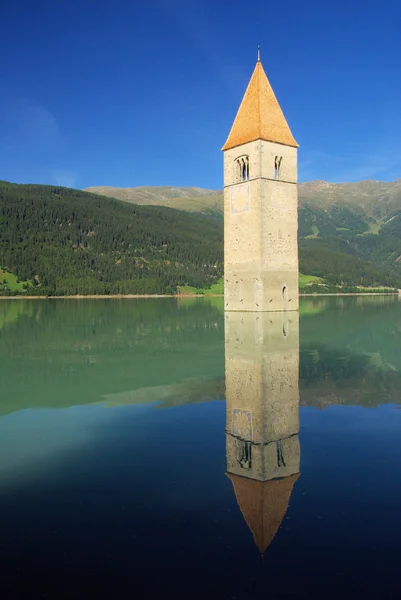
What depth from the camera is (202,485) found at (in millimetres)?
7648

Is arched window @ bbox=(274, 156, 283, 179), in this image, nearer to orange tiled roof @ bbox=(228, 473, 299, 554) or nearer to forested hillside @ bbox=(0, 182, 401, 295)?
orange tiled roof @ bbox=(228, 473, 299, 554)

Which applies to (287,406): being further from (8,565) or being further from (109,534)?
(8,565)

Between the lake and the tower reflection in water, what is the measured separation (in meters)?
0.03

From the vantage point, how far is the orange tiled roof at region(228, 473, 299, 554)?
6305 mm

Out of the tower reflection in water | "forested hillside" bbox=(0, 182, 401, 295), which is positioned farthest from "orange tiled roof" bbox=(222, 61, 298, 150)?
"forested hillside" bbox=(0, 182, 401, 295)

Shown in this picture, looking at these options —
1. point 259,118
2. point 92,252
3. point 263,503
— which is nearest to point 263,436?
point 263,503

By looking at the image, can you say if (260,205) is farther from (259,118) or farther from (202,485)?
(202,485)

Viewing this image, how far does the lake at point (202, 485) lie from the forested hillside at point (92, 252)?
128 metres

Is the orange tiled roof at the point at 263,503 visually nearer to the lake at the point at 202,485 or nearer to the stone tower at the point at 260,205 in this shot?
the lake at the point at 202,485

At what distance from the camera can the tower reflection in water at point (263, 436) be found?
691 centimetres

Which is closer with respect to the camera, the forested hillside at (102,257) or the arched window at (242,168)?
the arched window at (242,168)

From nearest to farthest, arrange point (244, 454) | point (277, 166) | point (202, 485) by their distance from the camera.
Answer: point (202, 485)
point (244, 454)
point (277, 166)

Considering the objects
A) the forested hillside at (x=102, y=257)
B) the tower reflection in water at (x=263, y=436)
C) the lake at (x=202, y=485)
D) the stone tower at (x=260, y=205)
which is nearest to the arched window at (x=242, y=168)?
the stone tower at (x=260, y=205)

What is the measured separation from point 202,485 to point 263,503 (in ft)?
3.23
